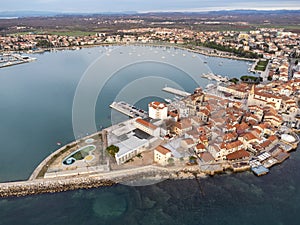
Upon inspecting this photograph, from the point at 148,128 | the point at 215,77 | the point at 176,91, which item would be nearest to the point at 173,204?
the point at 148,128

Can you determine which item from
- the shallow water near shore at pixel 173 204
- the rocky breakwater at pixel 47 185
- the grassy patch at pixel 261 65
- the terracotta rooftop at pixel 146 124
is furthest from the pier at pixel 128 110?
the grassy patch at pixel 261 65

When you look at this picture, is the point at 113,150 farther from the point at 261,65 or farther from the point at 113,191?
the point at 261,65

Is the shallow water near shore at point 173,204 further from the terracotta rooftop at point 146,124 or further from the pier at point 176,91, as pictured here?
the pier at point 176,91

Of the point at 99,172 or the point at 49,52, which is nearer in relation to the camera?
the point at 99,172

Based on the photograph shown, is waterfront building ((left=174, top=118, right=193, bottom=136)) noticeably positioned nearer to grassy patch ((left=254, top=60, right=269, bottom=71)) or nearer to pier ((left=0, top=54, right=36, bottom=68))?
grassy patch ((left=254, top=60, right=269, bottom=71))

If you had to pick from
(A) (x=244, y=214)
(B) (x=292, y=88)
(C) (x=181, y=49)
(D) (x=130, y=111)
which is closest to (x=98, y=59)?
(C) (x=181, y=49)

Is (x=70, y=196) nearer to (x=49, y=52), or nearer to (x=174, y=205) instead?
(x=174, y=205)
